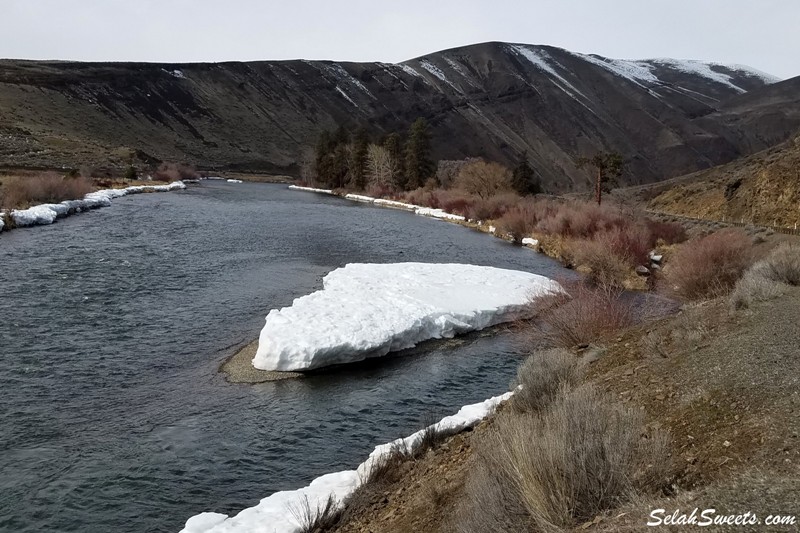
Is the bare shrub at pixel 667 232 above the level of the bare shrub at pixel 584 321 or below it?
above

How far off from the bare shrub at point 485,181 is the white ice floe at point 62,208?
31.9 m

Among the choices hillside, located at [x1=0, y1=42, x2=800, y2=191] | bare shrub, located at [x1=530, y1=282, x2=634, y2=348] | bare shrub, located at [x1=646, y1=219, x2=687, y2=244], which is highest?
hillside, located at [x1=0, y1=42, x2=800, y2=191]

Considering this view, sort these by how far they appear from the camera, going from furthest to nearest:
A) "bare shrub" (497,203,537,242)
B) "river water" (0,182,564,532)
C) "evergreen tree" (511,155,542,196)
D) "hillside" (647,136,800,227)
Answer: "evergreen tree" (511,155,542,196) < "bare shrub" (497,203,537,242) < "hillside" (647,136,800,227) < "river water" (0,182,564,532)

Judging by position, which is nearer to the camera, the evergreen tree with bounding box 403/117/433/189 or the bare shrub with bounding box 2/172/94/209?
the bare shrub with bounding box 2/172/94/209

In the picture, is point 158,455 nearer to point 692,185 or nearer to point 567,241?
point 567,241

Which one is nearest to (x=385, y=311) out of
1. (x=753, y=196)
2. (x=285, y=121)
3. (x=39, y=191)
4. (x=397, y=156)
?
(x=753, y=196)

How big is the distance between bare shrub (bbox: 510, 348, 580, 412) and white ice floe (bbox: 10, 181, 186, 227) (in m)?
30.2

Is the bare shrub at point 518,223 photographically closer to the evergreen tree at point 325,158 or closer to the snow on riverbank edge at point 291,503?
the snow on riverbank edge at point 291,503

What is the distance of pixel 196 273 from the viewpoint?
22.6 metres

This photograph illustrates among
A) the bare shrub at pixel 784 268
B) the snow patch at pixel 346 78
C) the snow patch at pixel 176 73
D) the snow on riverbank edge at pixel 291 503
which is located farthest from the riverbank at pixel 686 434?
the snow patch at pixel 346 78

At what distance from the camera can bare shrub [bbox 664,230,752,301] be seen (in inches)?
682

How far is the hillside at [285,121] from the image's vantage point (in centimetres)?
9538

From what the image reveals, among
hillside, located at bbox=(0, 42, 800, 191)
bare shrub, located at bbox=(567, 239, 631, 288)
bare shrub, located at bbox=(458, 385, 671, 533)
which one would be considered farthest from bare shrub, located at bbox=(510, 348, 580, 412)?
hillside, located at bbox=(0, 42, 800, 191)

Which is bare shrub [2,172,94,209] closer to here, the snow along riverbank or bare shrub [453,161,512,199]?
the snow along riverbank
